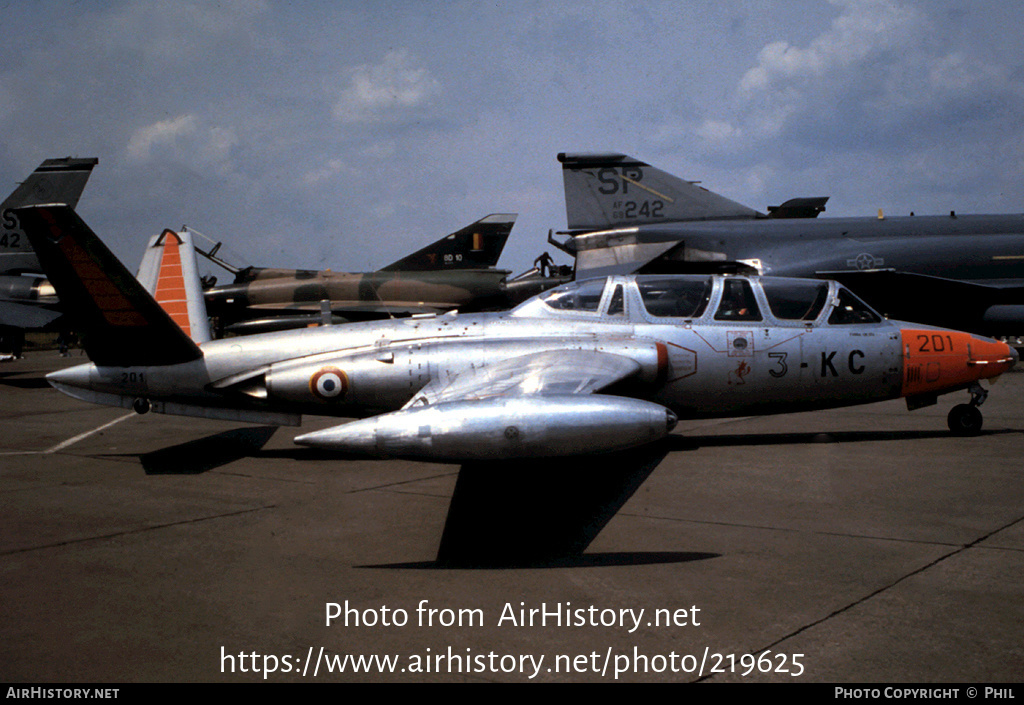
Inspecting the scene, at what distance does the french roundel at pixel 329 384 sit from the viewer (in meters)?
8.68

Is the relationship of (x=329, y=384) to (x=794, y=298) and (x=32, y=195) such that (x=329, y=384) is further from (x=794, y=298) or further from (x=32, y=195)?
(x=32, y=195)

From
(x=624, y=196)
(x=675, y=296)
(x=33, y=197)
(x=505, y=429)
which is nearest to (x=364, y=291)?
(x=624, y=196)

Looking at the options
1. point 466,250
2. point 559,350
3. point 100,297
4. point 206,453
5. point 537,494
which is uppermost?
point 466,250

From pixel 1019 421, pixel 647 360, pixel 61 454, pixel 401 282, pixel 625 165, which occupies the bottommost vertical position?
pixel 1019 421

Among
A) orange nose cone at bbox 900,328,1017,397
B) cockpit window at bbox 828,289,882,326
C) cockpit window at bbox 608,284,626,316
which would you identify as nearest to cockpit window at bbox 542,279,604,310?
cockpit window at bbox 608,284,626,316

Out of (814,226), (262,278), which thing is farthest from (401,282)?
(814,226)

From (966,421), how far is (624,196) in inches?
564

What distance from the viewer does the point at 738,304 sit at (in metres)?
9.19

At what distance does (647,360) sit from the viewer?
8453 millimetres

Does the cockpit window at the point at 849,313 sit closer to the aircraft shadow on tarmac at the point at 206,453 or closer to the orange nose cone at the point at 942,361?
the orange nose cone at the point at 942,361

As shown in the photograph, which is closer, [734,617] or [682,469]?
[734,617]

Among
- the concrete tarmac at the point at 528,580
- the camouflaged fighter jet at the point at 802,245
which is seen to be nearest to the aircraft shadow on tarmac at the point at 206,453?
the concrete tarmac at the point at 528,580
